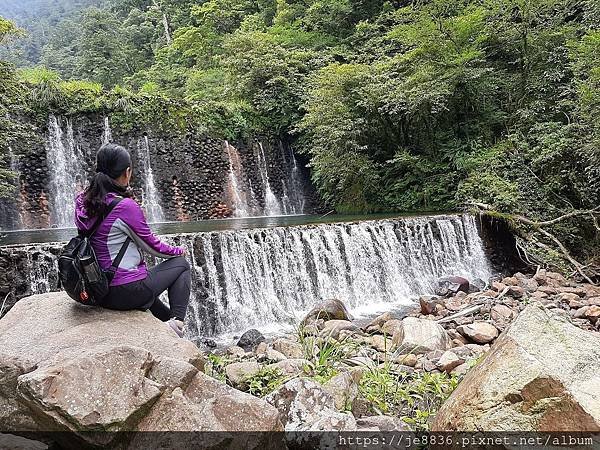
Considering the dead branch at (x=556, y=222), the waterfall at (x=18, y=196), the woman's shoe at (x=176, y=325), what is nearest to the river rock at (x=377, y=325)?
the woman's shoe at (x=176, y=325)

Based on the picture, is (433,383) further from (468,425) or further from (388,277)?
(388,277)

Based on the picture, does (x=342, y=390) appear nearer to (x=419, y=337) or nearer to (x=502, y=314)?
(x=419, y=337)

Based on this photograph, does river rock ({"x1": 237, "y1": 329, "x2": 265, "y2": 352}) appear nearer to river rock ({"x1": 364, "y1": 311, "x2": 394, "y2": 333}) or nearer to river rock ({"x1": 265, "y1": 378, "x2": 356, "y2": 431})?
river rock ({"x1": 364, "y1": 311, "x2": 394, "y2": 333})

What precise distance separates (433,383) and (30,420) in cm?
233

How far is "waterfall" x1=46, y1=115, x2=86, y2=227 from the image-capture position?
42.5 ft

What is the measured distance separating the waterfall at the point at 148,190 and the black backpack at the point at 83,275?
1208 cm

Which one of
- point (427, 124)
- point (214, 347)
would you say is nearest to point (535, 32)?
point (427, 124)

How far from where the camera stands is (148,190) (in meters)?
14.3

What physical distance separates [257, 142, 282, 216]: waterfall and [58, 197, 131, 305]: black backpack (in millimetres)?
13952

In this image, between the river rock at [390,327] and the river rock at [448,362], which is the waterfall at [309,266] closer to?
the river rock at [390,327]

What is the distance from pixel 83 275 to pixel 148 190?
12390mm

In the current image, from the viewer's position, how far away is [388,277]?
9.42 metres

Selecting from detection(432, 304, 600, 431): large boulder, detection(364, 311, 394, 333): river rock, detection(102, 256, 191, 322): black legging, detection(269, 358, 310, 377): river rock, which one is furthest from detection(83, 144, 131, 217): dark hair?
detection(364, 311, 394, 333): river rock

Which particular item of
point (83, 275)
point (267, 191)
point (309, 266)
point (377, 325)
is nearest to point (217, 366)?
point (83, 275)
